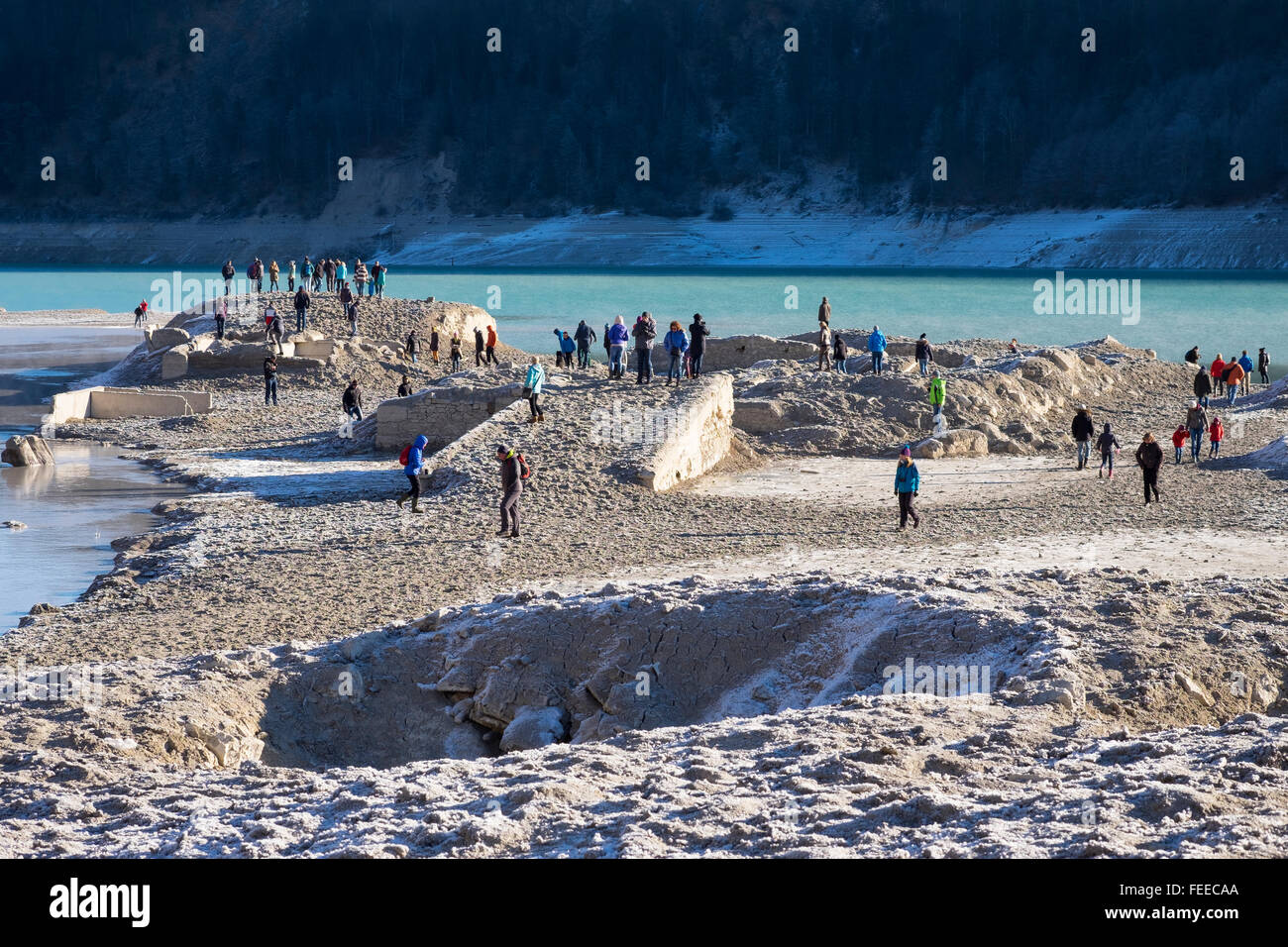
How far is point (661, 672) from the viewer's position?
10.8 meters

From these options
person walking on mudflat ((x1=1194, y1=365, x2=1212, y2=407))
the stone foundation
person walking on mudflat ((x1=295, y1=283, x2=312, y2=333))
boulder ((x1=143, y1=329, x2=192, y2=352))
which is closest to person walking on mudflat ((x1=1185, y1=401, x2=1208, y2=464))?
person walking on mudflat ((x1=1194, y1=365, x2=1212, y2=407))

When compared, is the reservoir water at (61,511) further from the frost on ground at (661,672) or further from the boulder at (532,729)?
Answer: the boulder at (532,729)

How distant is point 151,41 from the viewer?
132 m

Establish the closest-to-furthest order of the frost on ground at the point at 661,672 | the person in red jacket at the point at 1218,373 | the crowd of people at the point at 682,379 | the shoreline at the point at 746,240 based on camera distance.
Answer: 1. the frost on ground at the point at 661,672
2. the crowd of people at the point at 682,379
3. the person in red jacket at the point at 1218,373
4. the shoreline at the point at 746,240

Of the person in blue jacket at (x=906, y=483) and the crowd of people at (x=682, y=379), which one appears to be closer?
the person in blue jacket at (x=906, y=483)

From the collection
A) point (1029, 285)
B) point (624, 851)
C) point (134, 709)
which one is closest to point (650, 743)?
point (624, 851)

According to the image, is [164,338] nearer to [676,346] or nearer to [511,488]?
[676,346]

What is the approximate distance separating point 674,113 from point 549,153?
404 inches

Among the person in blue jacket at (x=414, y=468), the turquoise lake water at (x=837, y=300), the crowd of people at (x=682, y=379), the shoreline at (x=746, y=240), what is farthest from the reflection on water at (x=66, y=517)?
the shoreline at (x=746, y=240)

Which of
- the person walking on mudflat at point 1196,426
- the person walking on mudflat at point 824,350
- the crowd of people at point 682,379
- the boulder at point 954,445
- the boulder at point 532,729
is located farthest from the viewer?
the person walking on mudflat at point 824,350

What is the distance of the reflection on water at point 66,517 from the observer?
15.3m

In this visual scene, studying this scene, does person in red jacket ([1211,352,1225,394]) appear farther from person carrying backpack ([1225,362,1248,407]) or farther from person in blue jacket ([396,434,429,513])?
person in blue jacket ([396,434,429,513])

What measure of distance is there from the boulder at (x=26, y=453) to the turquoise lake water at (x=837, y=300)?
2233 centimetres

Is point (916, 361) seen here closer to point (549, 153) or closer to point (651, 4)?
point (549, 153)
